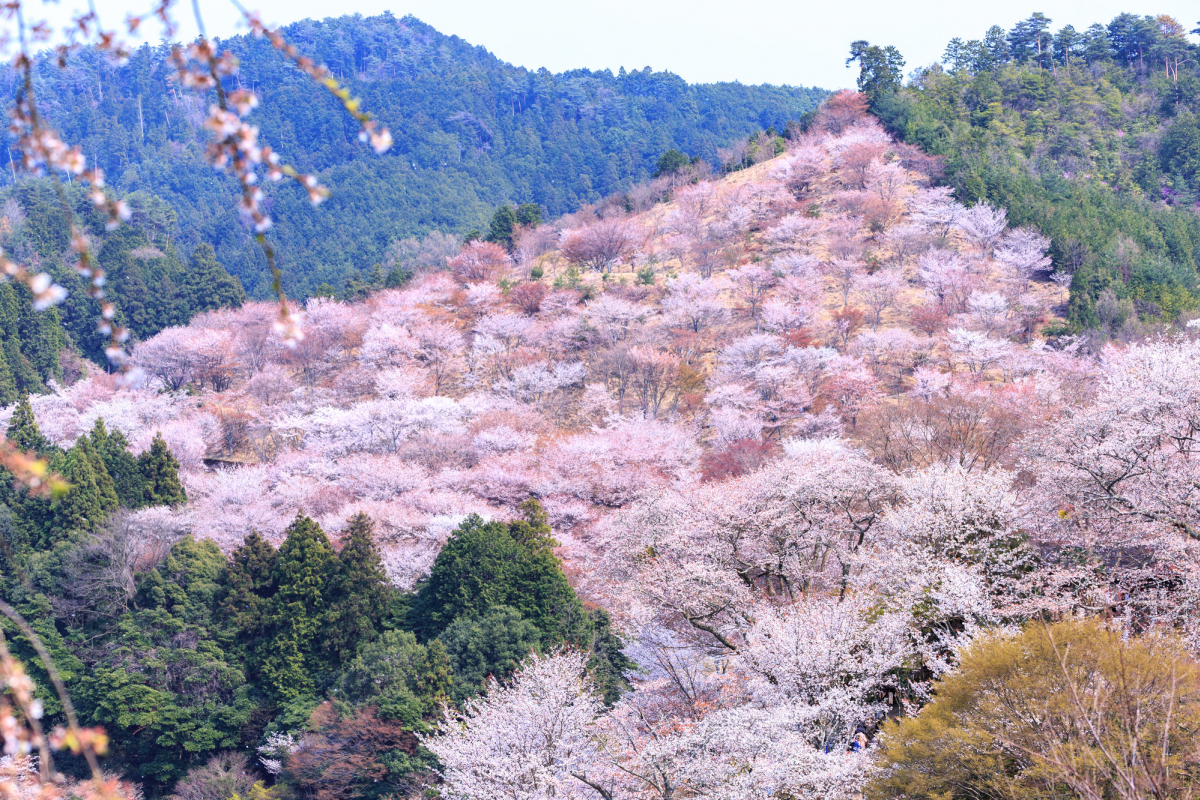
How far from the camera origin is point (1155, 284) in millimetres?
37469

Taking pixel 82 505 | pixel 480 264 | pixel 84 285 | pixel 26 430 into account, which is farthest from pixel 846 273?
pixel 84 285

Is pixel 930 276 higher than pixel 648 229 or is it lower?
lower

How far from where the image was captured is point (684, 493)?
72.5 feet

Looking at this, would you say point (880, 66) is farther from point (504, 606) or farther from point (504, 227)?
point (504, 606)

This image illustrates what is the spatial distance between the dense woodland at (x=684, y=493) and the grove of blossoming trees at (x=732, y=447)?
118 millimetres

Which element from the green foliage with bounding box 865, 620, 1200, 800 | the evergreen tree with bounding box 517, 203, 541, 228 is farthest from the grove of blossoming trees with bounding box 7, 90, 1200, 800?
the evergreen tree with bounding box 517, 203, 541, 228

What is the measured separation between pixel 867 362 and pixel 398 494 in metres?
18.5

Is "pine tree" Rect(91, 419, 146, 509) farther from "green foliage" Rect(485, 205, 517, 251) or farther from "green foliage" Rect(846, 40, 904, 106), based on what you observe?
"green foliage" Rect(846, 40, 904, 106)

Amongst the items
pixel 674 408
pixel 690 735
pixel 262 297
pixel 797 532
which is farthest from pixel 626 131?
pixel 690 735

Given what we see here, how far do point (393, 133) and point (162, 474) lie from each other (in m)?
63.1

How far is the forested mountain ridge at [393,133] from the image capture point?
259 feet

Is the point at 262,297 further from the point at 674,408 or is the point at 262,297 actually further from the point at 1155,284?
the point at 1155,284

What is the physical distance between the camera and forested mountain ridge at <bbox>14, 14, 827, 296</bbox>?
79.1 metres

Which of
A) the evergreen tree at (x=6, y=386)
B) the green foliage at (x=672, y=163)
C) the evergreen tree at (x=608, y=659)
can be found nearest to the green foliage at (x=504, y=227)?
the green foliage at (x=672, y=163)
